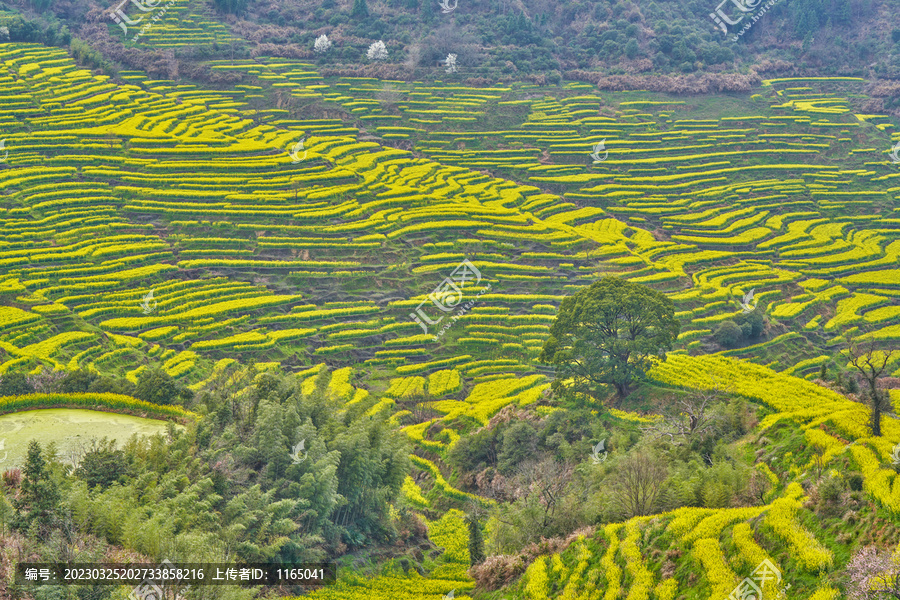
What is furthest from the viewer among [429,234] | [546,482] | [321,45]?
[321,45]

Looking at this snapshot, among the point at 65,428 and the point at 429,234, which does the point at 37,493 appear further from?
the point at 429,234

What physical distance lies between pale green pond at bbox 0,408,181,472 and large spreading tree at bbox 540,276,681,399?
18107mm

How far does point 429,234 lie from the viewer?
53.1m

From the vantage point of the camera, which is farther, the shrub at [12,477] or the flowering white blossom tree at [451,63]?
the flowering white blossom tree at [451,63]

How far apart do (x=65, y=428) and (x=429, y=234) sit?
3392 cm

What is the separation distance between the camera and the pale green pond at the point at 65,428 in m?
20.4

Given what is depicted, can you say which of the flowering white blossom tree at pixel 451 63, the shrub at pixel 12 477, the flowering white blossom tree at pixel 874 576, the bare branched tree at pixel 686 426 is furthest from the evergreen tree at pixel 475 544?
the flowering white blossom tree at pixel 451 63

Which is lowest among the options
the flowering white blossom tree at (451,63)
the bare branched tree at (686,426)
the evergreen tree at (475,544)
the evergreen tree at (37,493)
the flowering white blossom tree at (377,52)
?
the evergreen tree at (475,544)

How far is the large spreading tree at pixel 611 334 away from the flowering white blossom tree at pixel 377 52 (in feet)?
177

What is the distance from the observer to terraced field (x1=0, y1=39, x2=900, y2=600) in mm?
37969

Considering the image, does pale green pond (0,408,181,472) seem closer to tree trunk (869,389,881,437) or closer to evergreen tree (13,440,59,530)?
evergreen tree (13,440,59,530)

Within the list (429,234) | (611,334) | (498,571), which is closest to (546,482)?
(498,571)

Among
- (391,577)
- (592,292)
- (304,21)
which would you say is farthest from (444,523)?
(304,21)

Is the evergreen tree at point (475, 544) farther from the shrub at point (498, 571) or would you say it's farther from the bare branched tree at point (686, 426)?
the bare branched tree at point (686, 426)
